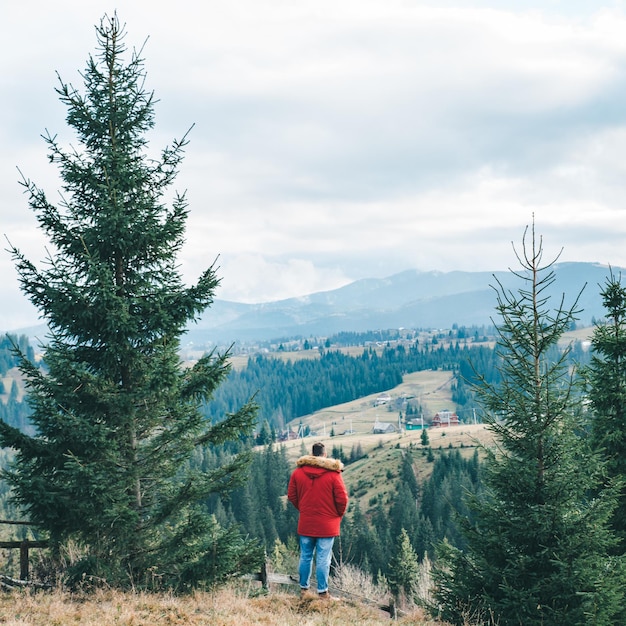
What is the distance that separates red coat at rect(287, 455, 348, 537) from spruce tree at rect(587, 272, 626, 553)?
24.9ft

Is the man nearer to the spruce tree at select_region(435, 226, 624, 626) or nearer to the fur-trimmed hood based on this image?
the fur-trimmed hood

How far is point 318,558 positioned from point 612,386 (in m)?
9.58

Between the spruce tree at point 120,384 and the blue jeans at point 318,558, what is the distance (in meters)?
1.60

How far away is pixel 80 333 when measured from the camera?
1239 cm

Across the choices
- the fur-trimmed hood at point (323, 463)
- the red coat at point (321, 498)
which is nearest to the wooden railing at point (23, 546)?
the red coat at point (321, 498)

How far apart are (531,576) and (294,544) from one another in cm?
7817

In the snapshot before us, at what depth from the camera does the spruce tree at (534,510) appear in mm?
10547

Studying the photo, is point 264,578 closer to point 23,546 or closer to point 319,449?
point 319,449

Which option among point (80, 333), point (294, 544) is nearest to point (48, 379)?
point (80, 333)

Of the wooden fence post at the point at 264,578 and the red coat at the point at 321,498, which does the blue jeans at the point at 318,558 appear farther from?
the wooden fence post at the point at 264,578

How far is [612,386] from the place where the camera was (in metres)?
15.8

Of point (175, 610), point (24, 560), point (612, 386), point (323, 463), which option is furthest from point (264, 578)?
point (612, 386)

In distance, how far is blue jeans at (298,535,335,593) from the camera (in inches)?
432

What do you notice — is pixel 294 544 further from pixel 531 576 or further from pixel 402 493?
pixel 531 576
